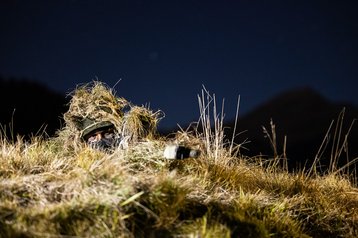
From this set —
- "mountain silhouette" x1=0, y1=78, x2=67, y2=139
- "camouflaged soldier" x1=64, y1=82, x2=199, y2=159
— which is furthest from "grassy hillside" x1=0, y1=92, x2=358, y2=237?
"mountain silhouette" x1=0, y1=78, x2=67, y2=139

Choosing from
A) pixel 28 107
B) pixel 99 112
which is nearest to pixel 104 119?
pixel 99 112

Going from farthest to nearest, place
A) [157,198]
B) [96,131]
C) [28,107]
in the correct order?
[28,107] → [96,131] → [157,198]

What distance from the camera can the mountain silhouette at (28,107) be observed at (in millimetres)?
17797

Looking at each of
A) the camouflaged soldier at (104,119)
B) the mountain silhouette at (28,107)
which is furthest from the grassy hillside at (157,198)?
the mountain silhouette at (28,107)

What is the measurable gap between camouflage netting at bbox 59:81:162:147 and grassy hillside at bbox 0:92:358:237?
611mm

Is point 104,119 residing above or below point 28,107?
below

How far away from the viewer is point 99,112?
6.14 meters

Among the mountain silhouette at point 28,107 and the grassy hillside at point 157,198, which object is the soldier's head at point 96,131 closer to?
the grassy hillside at point 157,198

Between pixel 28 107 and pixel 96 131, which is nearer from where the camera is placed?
pixel 96 131

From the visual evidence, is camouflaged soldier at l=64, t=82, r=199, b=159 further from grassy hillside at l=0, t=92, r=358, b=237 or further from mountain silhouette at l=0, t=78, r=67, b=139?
mountain silhouette at l=0, t=78, r=67, b=139

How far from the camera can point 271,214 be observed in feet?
13.5

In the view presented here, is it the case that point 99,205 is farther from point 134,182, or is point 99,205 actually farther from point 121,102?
point 121,102

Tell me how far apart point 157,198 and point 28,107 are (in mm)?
18981

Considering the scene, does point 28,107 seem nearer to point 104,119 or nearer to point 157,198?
point 104,119
